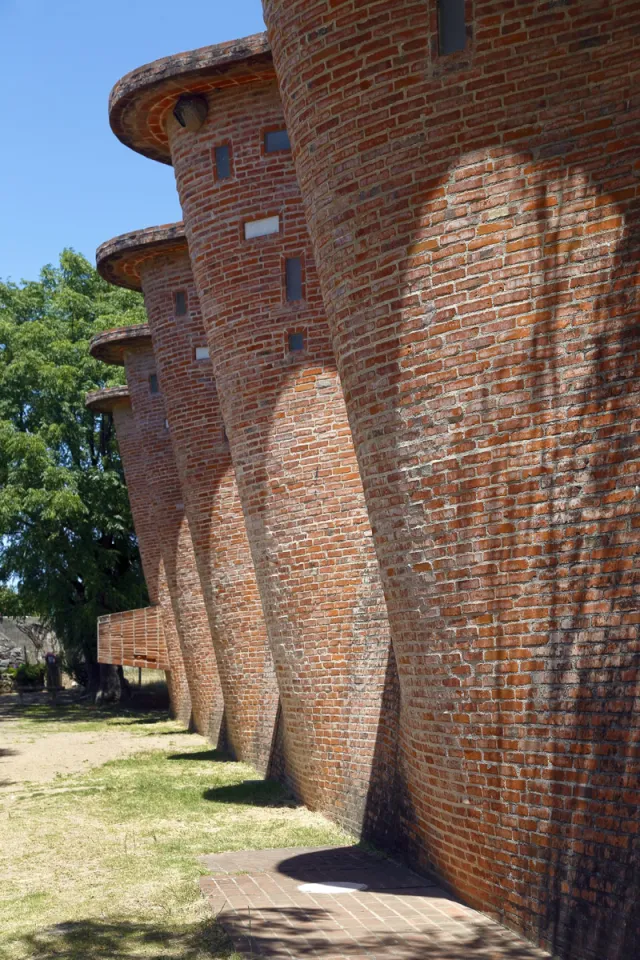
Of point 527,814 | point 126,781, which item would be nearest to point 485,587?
point 527,814

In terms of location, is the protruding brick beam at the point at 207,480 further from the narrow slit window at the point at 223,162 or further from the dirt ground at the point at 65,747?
the narrow slit window at the point at 223,162

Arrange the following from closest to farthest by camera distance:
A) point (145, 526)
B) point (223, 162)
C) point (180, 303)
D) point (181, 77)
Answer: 1. point (181, 77)
2. point (223, 162)
3. point (180, 303)
4. point (145, 526)

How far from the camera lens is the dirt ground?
52.3ft

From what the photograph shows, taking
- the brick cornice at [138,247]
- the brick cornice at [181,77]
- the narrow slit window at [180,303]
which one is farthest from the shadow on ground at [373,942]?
the brick cornice at [138,247]

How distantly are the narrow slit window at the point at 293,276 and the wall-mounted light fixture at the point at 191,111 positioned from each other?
1882 millimetres

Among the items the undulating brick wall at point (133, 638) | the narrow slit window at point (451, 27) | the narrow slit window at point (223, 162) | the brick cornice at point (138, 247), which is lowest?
the undulating brick wall at point (133, 638)

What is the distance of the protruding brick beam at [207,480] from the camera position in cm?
1498

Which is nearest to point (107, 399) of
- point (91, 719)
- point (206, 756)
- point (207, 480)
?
point (91, 719)

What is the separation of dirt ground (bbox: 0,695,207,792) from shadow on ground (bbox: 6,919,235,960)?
→ 7.90 meters

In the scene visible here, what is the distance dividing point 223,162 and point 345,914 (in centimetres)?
816

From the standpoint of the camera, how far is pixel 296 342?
11.7 m

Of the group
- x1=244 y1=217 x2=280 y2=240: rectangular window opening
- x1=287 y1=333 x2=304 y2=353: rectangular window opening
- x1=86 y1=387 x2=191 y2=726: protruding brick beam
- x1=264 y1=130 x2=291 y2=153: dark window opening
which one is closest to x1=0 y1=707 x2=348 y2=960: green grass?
x1=287 y1=333 x2=304 y2=353: rectangular window opening

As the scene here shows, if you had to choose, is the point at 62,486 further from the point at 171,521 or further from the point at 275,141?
the point at 275,141

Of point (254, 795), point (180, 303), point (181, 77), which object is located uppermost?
point (181, 77)
